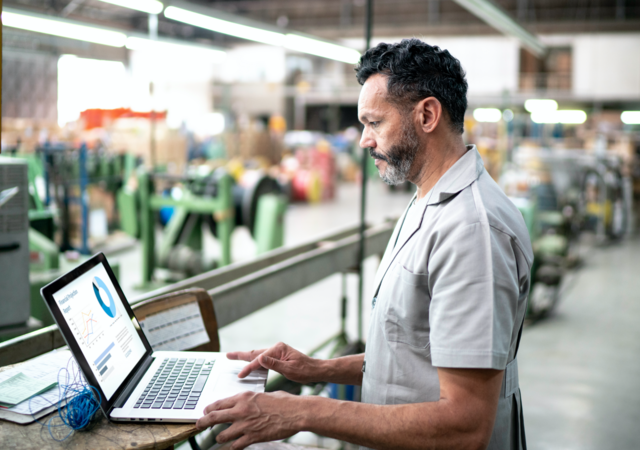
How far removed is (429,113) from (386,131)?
0.10 metres

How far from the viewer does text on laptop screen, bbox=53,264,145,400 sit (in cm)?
116

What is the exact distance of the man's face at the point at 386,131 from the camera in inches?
48.5

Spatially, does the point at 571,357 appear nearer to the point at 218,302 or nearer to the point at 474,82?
the point at 218,302

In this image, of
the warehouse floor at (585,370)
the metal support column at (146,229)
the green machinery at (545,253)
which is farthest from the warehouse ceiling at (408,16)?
the warehouse floor at (585,370)

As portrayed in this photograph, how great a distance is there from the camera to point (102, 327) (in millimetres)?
1272

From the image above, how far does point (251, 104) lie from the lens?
23.8m

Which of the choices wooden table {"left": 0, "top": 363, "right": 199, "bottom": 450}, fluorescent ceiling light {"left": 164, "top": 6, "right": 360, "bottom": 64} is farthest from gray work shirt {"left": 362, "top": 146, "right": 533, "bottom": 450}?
fluorescent ceiling light {"left": 164, "top": 6, "right": 360, "bottom": 64}

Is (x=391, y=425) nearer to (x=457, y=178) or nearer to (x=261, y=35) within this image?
(x=457, y=178)

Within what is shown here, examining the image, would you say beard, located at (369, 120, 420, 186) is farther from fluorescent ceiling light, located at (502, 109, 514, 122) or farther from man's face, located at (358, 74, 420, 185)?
fluorescent ceiling light, located at (502, 109, 514, 122)

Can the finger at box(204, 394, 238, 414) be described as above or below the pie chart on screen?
below

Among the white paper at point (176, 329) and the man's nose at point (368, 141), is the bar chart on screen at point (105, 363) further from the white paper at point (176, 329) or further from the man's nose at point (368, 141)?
the man's nose at point (368, 141)

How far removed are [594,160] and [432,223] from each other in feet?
27.0

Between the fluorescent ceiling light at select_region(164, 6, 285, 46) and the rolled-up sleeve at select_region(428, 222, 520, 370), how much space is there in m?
3.36

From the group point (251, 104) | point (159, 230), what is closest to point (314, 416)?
point (159, 230)
